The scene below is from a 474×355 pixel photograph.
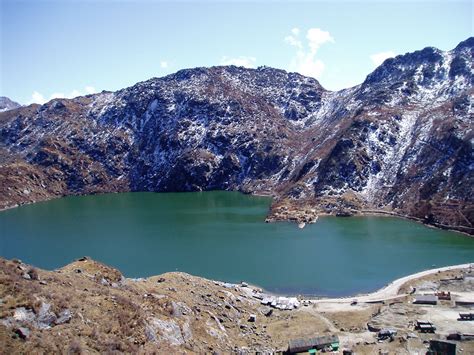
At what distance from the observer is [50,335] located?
31.1 meters

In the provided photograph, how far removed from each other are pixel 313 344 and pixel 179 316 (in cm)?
1609

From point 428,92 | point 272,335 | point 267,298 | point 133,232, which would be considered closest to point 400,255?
point 267,298

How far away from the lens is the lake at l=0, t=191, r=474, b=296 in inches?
3440

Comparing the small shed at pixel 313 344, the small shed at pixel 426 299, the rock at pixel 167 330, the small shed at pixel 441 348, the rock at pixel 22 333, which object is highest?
the rock at pixel 22 333

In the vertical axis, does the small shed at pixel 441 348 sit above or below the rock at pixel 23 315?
below

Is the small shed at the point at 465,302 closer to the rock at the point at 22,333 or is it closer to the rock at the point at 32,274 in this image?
the rock at the point at 32,274

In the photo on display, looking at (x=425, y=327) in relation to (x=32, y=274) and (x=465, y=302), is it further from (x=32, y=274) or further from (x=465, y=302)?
(x=32, y=274)

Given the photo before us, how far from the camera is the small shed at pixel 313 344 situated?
1972 inches

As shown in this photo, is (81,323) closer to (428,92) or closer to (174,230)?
(174,230)

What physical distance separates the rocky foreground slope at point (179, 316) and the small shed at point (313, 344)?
128 centimetres

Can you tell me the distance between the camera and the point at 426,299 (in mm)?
64875

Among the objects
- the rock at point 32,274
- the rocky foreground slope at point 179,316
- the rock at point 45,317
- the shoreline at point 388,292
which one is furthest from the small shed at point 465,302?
the rock at point 32,274

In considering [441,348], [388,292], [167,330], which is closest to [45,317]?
[167,330]

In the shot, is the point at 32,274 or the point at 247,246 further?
the point at 247,246
